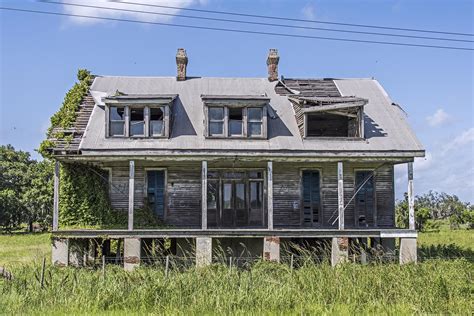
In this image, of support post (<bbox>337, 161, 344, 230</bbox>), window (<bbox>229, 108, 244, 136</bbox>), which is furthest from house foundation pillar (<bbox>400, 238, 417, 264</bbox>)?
window (<bbox>229, 108, 244, 136</bbox>)

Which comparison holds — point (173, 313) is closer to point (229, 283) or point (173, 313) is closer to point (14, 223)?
point (229, 283)

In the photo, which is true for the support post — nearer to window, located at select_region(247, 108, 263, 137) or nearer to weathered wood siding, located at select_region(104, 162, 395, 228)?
weathered wood siding, located at select_region(104, 162, 395, 228)

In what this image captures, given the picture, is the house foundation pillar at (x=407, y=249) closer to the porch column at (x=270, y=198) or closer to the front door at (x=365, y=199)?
the front door at (x=365, y=199)

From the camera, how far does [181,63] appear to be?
83.3 feet

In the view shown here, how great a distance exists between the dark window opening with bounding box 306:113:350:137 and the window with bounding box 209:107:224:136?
3915 millimetres

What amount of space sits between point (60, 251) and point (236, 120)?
8204 mm

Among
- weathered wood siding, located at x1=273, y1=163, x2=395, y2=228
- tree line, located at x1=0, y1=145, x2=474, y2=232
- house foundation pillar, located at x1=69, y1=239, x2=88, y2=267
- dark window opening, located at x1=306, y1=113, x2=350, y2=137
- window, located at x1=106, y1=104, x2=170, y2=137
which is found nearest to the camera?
house foundation pillar, located at x1=69, y1=239, x2=88, y2=267

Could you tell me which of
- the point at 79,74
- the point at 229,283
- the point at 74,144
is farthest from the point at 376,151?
the point at 79,74

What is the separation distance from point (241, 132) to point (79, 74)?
8492mm

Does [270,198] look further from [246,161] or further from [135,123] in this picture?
[135,123]

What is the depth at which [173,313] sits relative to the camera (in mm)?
10578

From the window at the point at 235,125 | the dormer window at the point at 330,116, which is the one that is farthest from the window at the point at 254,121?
the dormer window at the point at 330,116

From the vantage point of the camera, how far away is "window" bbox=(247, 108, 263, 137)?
68.8 feet

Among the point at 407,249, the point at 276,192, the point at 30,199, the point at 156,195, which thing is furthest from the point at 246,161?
the point at 30,199
